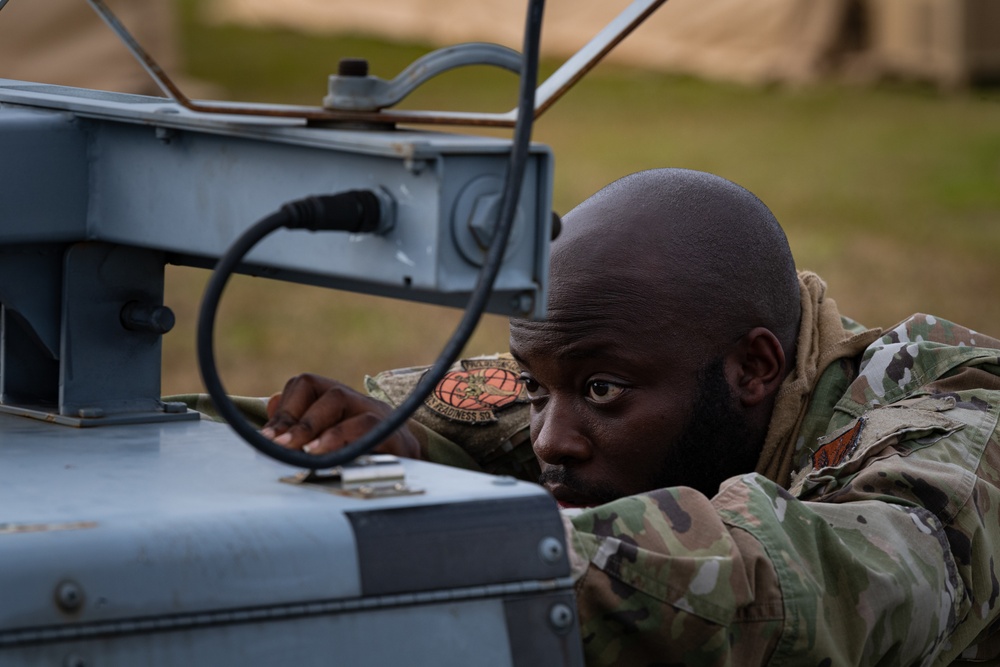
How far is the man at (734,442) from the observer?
5.50 ft

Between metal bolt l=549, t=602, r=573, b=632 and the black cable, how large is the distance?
22cm

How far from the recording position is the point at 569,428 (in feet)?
8.18

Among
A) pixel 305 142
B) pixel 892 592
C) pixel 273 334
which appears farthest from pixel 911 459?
pixel 273 334

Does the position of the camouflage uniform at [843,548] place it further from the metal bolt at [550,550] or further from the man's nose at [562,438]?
the man's nose at [562,438]

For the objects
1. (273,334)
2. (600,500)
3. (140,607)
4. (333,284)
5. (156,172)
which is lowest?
(273,334)

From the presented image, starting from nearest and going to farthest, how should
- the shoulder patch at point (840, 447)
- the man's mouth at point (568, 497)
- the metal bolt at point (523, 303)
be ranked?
the metal bolt at point (523, 303)
the shoulder patch at point (840, 447)
the man's mouth at point (568, 497)

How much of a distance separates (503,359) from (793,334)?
1.74 feet

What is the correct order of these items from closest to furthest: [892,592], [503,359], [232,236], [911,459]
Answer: [232,236]
[892,592]
[911,459]
[503,359]

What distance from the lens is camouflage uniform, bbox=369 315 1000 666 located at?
1653mm

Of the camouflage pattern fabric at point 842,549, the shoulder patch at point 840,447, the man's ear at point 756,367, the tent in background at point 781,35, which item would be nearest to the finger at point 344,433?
the camouflage pattern fabric at point 842,549

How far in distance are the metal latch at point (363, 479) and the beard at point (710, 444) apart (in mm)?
1033

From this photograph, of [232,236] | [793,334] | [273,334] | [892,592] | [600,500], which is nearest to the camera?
[232,236]

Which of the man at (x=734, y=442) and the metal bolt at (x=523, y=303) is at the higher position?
the metal bolt at (x=523, y=303)

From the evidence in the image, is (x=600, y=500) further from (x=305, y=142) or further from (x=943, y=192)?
(x=943, y=192)
